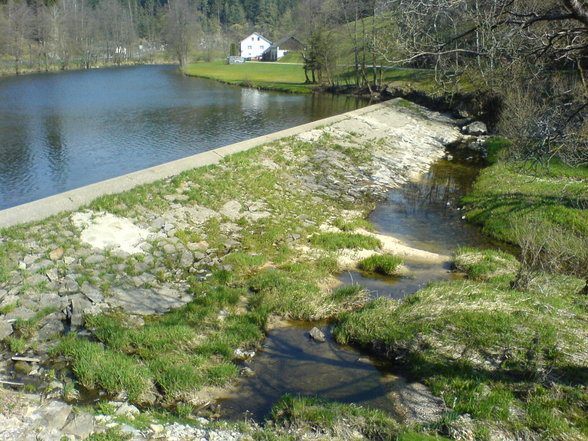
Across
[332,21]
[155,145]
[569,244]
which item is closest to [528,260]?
[569,244]

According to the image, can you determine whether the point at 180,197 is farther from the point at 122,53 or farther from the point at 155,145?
the point at 122,53

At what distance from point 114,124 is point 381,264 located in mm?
24712

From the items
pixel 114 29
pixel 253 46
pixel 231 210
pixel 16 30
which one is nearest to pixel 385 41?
pixel 231 210

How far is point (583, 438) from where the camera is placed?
5.58 meters

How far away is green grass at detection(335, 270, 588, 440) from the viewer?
6105 millimetres

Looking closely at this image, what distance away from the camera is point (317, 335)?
849 centimetres

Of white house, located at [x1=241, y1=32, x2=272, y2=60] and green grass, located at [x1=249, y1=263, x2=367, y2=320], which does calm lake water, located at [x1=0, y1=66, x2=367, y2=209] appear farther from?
white house, located at [x1=241, y1=32, x2=272, y2=60]

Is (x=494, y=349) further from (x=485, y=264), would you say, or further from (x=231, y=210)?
(x=231, y=210)

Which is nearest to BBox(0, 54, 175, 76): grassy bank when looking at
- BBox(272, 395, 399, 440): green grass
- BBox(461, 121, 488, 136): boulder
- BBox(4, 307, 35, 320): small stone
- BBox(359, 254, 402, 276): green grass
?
BBox(461, 121, 488, 136): boulder

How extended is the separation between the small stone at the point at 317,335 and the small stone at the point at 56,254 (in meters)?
5.37

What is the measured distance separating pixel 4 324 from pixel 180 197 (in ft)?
20.8

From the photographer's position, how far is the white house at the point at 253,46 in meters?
105

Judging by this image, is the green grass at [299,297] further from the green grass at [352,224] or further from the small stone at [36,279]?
the small stone at [36,279]

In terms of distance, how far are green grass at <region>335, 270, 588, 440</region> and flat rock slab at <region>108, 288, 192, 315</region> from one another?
10.4ft
